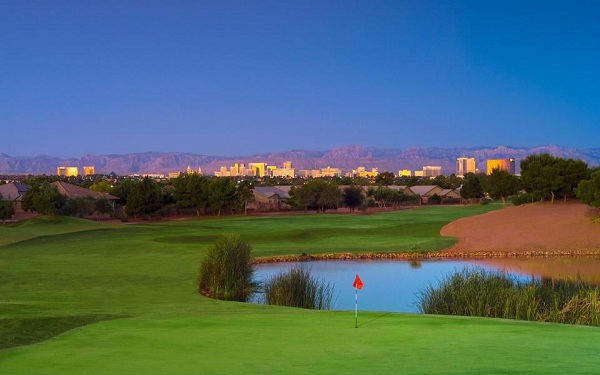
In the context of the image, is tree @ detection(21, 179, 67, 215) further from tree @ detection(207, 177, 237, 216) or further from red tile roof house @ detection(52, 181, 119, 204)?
tree @ detection(207, 177, 237, 216)

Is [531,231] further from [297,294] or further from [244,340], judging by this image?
[244,340]

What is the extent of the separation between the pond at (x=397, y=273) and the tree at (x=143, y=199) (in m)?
58.1

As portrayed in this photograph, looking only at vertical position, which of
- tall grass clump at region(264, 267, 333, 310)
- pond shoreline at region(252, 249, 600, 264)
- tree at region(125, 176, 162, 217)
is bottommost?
pond shoreline at region(252, 249, 600, 264)

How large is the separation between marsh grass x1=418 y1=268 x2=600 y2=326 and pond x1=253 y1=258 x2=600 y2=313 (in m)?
2.58

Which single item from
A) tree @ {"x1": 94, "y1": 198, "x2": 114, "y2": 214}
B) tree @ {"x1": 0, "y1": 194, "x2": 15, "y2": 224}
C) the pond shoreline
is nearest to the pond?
the pond shoreline

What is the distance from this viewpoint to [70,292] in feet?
80.7

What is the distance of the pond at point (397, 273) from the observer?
2630 cm

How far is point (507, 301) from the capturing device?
1928 cm

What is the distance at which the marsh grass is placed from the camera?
18812 millimetres

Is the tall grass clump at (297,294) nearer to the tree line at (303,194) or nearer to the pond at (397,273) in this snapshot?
the pond at (397,273)

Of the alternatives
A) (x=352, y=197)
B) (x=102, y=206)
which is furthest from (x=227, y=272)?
(x=352, y=197)

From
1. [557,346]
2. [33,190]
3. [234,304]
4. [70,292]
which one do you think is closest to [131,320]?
[234,304]

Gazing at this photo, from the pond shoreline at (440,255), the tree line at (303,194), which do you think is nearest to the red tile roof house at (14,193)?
the tree line at (303,194)

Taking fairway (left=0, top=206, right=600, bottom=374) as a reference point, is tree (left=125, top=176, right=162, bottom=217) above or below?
above
